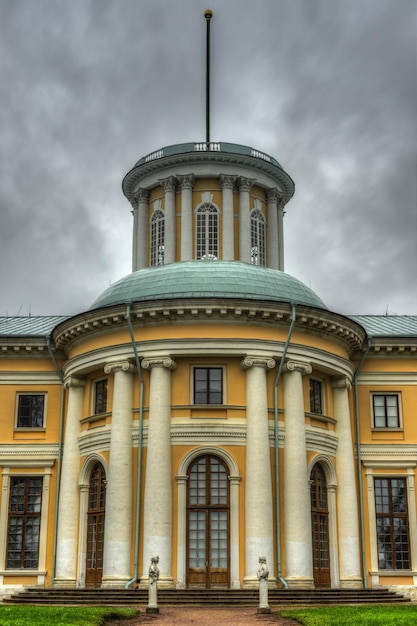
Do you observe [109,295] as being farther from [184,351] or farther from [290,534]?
[290,534]

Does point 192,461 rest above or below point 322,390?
below

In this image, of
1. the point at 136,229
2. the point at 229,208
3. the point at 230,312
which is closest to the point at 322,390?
the point at 230,312

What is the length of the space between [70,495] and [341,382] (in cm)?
1026

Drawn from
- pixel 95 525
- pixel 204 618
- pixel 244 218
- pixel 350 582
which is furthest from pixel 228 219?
pixel 204 618

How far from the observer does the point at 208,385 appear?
28.9 metres

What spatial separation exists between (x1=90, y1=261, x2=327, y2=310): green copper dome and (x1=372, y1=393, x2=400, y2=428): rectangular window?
14.3 ft

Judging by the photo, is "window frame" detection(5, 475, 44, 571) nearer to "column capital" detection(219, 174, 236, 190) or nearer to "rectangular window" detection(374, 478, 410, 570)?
"rectangular window" detection(374, 478, 410, 570)

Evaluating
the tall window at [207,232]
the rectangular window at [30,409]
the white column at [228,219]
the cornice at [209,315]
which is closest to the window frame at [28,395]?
the rectangular window at [30,409]

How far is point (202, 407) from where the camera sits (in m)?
28.3

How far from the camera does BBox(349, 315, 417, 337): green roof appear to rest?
3422 cm

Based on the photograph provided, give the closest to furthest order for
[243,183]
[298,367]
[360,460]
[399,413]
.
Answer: [298,367], [360,460], [399,413], [243,183]

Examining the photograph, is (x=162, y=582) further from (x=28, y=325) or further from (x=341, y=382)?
(x=28, y=325)

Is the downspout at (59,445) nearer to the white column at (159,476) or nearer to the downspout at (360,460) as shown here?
the white column at (159,476)

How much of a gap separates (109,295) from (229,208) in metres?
8.97
